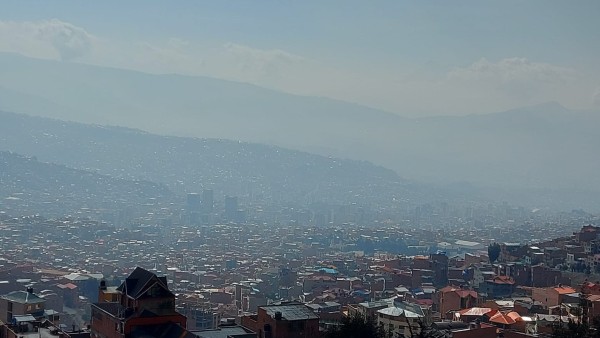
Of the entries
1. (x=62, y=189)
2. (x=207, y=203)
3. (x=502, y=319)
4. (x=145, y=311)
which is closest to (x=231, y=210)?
(x=207, y=203)

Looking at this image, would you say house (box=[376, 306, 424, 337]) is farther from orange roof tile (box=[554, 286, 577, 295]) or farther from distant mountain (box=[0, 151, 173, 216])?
distant mountain (box=[0, 151, 173, 216])

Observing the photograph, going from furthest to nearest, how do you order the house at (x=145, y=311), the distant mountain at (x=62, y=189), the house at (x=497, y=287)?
the distant mountain at (x=62, y=189) < the house at (x=497, y=287) < the house at (x=145, y=311)

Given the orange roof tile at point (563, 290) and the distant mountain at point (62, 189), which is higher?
the distant mountain at point (62, 189)

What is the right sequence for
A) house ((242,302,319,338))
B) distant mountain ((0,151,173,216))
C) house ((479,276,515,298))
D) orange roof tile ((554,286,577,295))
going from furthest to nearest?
distant mountain ((0,151,173,216))
house ((479,276,515,298))
orange roof tile ((554,286,577,295))
house ((242,302,319,338))

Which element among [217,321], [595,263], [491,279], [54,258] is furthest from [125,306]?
[54,258]

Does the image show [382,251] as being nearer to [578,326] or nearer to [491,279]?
[491,279]

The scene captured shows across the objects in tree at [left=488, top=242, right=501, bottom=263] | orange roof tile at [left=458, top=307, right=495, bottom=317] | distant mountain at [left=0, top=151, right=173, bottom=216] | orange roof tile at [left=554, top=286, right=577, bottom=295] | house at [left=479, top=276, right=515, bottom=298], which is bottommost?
house at [left=479, top=276, right=515, bottom=298]

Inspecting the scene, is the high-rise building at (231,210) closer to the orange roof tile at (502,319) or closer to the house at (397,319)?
the house at (397,319)

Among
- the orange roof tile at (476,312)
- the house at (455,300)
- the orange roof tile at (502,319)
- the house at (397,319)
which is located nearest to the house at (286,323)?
the house at (397,319)

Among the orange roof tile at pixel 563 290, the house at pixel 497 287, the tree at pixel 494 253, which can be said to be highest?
the tree at pixel 494 253

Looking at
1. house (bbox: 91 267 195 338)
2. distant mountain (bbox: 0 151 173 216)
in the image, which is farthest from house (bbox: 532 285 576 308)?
Answer: distant mountain (bbox: 0 151 173 216)

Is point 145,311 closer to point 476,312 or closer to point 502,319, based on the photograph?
point 502,319
